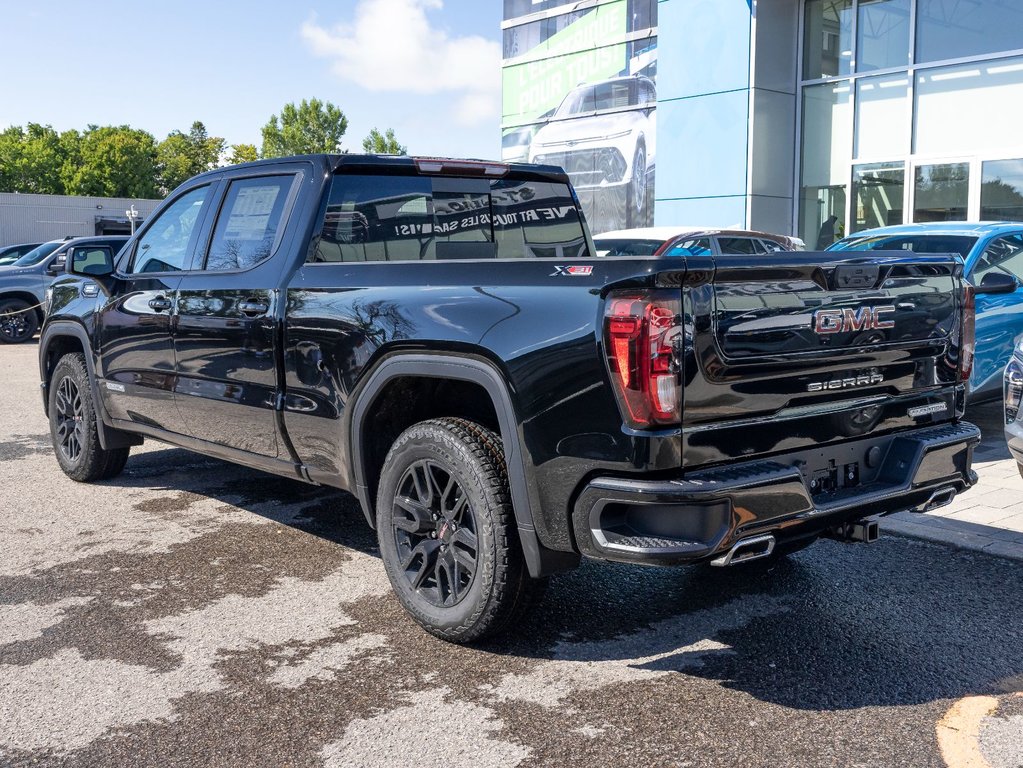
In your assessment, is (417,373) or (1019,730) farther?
(417,373)

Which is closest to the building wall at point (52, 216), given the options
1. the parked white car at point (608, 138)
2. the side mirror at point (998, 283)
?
the parked white car at point (608, 138)

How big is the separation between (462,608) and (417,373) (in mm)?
883

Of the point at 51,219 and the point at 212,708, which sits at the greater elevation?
the point at 51,219

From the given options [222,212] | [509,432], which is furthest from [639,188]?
[509,432]

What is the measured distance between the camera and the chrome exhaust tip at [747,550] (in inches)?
128

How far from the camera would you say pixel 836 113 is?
Result: 17.0 m

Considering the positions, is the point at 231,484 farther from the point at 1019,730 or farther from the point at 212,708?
the point at 1019,730

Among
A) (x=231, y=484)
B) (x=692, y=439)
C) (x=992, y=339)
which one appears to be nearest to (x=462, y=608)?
(x=692, y=439)

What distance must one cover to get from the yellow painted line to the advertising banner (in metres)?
18.2

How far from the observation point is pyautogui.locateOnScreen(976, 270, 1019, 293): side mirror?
22.6 ft

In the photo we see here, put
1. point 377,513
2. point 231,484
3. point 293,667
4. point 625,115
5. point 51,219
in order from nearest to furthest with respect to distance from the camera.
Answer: point 293,667 → point 377,513 → point 231,484 → point 625,115 → point 51,219

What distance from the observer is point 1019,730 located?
3230 mm

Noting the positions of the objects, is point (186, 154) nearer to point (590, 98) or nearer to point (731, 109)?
point (590, 98)

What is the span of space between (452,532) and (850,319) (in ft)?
5.33
